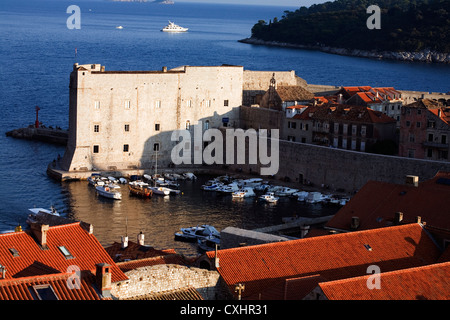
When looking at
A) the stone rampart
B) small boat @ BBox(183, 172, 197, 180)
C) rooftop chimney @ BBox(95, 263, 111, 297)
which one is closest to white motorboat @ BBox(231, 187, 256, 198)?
small boat @ BBox(183, 172, 197, 180)

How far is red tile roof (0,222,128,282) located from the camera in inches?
784

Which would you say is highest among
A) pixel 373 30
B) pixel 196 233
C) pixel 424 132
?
pixel 373 30

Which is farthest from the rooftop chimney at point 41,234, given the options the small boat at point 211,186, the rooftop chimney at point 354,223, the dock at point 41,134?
the dock at point 41,134

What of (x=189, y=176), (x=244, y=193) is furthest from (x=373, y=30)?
(x=244, y=193)

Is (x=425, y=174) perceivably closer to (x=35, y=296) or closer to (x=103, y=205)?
(x=103, y=205)

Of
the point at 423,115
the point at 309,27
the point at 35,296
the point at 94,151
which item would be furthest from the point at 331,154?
the point at 309,27

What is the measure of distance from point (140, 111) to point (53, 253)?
33627mm

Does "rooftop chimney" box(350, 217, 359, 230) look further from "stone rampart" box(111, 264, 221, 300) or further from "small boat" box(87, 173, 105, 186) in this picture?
"small boat" box(87, 173, 105, 186)

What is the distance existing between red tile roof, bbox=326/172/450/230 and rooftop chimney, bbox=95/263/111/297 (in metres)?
13.4

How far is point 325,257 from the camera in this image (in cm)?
2372

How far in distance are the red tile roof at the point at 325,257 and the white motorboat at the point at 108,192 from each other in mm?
22666

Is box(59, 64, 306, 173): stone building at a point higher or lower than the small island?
lower

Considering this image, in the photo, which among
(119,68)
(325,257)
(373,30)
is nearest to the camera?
(325,257)

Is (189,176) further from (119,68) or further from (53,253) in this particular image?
(119,68)
